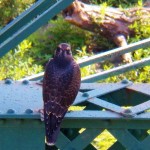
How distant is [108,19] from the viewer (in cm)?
881

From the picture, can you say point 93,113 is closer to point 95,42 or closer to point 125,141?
point 125,141

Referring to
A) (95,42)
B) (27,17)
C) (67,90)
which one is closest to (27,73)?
(95,42)

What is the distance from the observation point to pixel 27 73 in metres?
8.01

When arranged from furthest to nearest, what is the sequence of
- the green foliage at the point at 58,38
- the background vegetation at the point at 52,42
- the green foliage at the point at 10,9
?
1. the green foliage at the point at 10,9
2. the green foliage at the point at 58,38
3. the background vegetation at the point at 52,42

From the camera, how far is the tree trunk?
28.3ft

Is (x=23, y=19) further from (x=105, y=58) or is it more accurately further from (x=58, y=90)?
(x=105, y=58)

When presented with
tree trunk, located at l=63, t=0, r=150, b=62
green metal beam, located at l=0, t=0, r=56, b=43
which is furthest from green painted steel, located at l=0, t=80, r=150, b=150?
tree trunk, located at l=63, t=0, r=150, b=62

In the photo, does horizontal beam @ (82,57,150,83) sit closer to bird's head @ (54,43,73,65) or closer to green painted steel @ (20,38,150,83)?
green painted steel @ (20,38,150,83)

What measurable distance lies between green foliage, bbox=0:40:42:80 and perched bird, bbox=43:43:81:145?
4.09 metres

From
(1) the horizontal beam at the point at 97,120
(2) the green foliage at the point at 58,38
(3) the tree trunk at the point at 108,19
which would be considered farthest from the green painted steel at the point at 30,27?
(2) the green foliage at the point at 58,38

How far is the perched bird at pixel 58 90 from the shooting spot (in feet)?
10.8

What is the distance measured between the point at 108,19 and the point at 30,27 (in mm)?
4948

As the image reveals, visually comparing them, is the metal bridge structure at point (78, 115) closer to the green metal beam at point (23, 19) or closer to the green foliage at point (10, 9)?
the green metal beam at point (23, 19)

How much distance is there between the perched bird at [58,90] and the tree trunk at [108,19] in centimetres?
484
